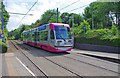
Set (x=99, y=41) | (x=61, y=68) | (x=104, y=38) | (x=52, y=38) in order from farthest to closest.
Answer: (x=99, y=41) < (x=104, y=38) < (x=52, y=38) < (x=61, y=68)

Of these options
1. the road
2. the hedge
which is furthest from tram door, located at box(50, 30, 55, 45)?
the hedge

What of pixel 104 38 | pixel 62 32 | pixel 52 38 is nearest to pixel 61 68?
pixel 52 38

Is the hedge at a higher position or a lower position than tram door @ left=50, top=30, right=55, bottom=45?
lower

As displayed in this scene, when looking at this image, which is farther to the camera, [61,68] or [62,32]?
[62,32]

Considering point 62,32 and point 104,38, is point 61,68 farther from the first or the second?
point 104,38

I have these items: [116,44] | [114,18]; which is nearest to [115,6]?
[114,18]

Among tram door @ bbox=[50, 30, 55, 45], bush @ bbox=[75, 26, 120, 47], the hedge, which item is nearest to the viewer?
tram door @ bbox=[50, 30, 55, 45]

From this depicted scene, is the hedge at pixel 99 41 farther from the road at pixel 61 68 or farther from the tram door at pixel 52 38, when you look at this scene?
the road at pixel 61 68

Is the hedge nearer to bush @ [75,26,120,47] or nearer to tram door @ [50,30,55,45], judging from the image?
bush @ [75,26,120,47]

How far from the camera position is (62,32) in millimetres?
26688

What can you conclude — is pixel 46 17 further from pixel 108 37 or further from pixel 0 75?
pixel 0 75

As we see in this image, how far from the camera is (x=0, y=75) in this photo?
43.3 ft

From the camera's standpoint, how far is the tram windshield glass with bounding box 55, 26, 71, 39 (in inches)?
1039

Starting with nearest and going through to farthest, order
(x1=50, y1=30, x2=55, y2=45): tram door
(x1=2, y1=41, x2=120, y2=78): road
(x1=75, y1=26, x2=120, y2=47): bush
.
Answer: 1. (x1=2, y1=41, x2=120, y2=78): road
2. (x1=50, y1=30, x2=55, y2=45): tram door
3. (x1=75, y1=26, x2=120, y2=47): bush
